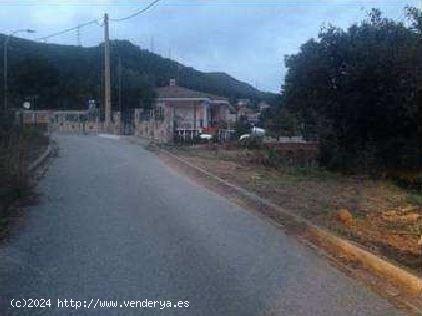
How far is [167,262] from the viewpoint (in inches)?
361

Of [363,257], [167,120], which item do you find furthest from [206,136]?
[363,257]

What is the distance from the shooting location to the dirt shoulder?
9773mm

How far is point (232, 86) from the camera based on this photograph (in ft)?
369

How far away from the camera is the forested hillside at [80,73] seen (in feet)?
220

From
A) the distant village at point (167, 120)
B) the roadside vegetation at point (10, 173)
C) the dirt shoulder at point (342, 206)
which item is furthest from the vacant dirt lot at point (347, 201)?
the distant village at point (167, 120)

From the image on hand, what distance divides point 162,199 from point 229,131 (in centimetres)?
3135

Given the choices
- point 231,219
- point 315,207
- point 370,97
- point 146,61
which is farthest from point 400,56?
point 146,61

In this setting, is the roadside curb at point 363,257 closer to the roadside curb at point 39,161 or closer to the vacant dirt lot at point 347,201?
the vacant dirt lot at point 347,201

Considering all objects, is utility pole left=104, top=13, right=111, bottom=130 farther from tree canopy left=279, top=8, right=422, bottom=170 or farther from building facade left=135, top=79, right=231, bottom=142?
tree canopy left=279, top=8, right=422, bottom=170

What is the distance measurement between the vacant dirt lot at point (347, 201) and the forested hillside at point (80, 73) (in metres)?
37.1

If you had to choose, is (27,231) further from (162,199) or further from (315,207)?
(315,207)

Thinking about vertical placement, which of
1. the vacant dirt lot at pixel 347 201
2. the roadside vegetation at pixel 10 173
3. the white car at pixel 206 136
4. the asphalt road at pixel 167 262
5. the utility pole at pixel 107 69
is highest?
the utility pole at pixel 107 69

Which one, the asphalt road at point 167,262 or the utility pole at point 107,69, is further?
the utility pole at point 107,69

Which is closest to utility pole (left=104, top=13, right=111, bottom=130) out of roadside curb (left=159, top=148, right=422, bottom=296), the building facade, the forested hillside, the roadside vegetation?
the building facade
